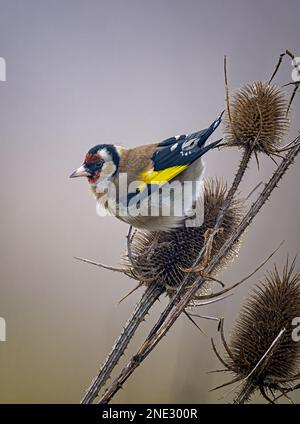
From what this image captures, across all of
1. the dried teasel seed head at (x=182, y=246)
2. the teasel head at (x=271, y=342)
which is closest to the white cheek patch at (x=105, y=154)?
the dried teasel seed head at (x=182, y=246)

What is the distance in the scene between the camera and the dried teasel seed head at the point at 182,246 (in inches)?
33.7

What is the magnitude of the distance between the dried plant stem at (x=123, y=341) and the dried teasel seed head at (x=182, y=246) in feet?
0.07

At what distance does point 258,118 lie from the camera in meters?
0.82

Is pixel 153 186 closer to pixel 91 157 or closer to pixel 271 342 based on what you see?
pixel 91 157

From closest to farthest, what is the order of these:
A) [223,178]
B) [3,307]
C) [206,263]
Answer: [206,263]
[223,178]
[3,307]

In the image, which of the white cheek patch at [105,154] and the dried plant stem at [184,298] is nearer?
the dried plant stem at [184,298]

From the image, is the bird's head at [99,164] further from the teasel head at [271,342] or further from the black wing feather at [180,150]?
the teasel head at [271,342]

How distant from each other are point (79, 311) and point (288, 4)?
75cm

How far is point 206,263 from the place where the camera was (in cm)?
71

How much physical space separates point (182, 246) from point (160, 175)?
12cm

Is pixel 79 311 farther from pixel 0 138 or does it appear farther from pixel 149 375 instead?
pixel 0 138

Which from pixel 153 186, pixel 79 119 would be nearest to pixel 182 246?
pixel 153 186

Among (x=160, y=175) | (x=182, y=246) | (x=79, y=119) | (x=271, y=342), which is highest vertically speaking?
(x=79, y=119)
